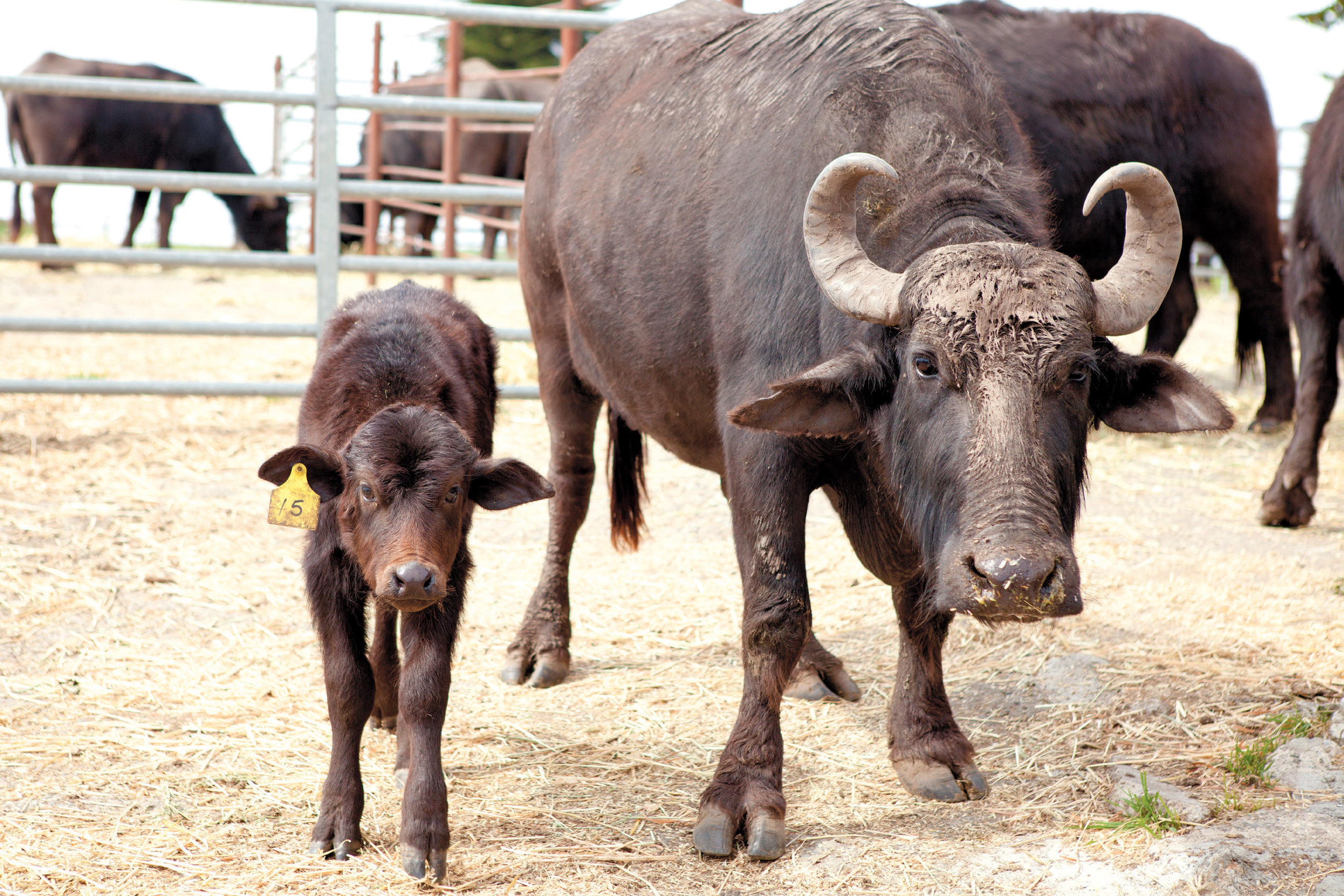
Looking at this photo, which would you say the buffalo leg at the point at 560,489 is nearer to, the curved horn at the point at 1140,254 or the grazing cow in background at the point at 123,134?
the curved horn at the point at 1140,254

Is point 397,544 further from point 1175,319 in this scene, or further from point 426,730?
point 1175,319

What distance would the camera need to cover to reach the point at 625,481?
→ 494 cm

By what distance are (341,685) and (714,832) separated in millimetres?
1076

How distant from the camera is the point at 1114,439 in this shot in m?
7.98

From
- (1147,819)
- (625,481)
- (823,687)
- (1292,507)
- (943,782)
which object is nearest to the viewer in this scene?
(1147,819)

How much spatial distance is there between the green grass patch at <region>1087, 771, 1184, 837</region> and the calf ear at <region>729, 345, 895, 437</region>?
4.24 ft

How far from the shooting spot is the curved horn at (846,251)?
2.76 m

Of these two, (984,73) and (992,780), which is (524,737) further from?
(984,73)

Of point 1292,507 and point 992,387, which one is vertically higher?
point 992,387

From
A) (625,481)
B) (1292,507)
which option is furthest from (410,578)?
(1292,507)

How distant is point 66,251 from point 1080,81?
6371 millimetres

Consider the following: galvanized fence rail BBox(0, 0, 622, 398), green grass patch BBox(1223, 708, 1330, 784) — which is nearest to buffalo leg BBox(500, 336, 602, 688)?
green grass patch BBox(1223, 708, 1330, 784)

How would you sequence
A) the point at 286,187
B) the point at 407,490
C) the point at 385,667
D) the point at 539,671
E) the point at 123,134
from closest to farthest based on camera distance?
the point at 407,490
the point at 385,667
the point at 539,671
the point at 286,187
the point at 123,134

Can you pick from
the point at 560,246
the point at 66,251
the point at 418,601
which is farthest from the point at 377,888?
the point at 66,251
